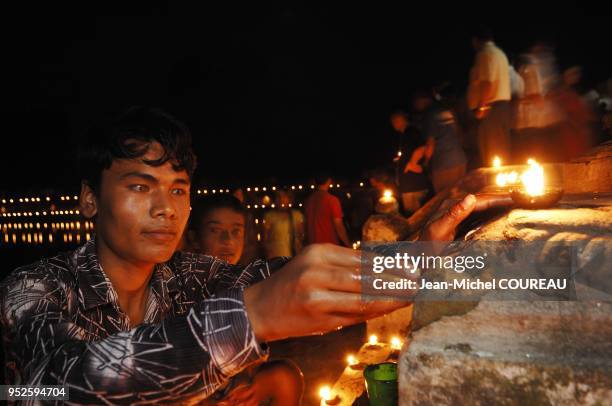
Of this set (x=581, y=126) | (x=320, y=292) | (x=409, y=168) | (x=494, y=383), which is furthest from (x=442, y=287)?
(x=581, y=126)

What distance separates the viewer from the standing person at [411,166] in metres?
7.64

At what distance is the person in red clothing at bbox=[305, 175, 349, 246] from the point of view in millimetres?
8094

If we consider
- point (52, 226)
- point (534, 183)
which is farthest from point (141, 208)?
point (52, 226)

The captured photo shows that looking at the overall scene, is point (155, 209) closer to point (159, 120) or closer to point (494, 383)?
point (159, 120)

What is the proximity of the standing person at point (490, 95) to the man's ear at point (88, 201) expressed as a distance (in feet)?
22.2

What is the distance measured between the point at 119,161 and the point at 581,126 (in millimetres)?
8004

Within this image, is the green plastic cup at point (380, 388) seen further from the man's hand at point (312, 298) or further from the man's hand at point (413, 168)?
the man's hand at point (413, 168)

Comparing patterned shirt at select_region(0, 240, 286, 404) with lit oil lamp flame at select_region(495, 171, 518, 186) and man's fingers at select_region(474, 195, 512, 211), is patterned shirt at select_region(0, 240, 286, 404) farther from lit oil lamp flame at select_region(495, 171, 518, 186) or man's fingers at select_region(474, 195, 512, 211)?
lit oil lamp flame at select_region(495, 171, 518, 186)

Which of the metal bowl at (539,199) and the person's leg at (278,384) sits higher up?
the metal bowl at (539,199)

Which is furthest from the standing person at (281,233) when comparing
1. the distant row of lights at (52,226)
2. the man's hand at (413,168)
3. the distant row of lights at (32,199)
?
the distant row of lights at (32,199)

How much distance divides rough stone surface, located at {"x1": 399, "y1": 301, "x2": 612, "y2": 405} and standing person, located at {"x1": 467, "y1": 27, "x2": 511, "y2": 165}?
21.5 feet

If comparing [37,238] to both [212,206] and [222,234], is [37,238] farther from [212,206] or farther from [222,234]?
[222,234]

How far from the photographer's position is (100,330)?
7.05ft

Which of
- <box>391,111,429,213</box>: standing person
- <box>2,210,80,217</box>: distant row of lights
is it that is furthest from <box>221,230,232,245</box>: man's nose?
<box>2,210,80,217</box>: distant row of lights
